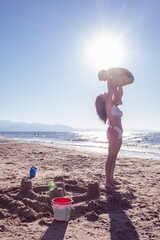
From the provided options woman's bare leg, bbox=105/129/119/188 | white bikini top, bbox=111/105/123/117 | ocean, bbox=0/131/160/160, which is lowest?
ocean, bbox=0/131/160/160

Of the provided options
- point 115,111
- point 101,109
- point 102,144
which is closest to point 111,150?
point 115,111

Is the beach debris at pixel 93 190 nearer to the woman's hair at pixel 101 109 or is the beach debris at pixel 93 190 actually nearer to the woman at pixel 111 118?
the woman at pixel 111 118

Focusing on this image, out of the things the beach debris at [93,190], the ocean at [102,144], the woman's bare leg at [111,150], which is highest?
the woman's bare leg at [111,150]

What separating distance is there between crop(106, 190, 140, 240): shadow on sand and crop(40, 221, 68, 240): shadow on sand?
684mm

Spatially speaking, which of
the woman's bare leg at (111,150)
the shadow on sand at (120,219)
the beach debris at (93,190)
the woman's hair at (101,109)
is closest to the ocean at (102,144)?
the woman's bare leg at (111,150)

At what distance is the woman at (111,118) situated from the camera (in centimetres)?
504

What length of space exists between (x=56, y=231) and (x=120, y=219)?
108 centimetres

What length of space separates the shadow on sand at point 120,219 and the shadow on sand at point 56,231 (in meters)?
0.68

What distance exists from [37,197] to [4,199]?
63 cm

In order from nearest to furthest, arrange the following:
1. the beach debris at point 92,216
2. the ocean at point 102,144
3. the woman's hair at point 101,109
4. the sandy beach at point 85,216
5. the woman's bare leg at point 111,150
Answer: the sandy beach at point 85,216 → the beach debris at point 92,216 → the woman's bare leg at point 111,150 → the woman's hair at point 101,109 → the ocean at point 102,144

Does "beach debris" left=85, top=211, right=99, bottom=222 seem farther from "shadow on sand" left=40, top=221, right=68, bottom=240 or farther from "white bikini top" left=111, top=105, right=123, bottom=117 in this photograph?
"white bikini top" left=111, top=105, right=123, bottom=117

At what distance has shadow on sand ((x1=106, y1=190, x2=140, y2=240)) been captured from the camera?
2.89 metres

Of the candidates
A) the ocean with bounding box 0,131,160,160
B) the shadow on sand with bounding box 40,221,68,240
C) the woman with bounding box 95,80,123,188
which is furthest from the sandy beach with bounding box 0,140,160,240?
the ocean with bounding box 0,131,160,160

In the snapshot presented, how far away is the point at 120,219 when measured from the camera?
11.2ft
